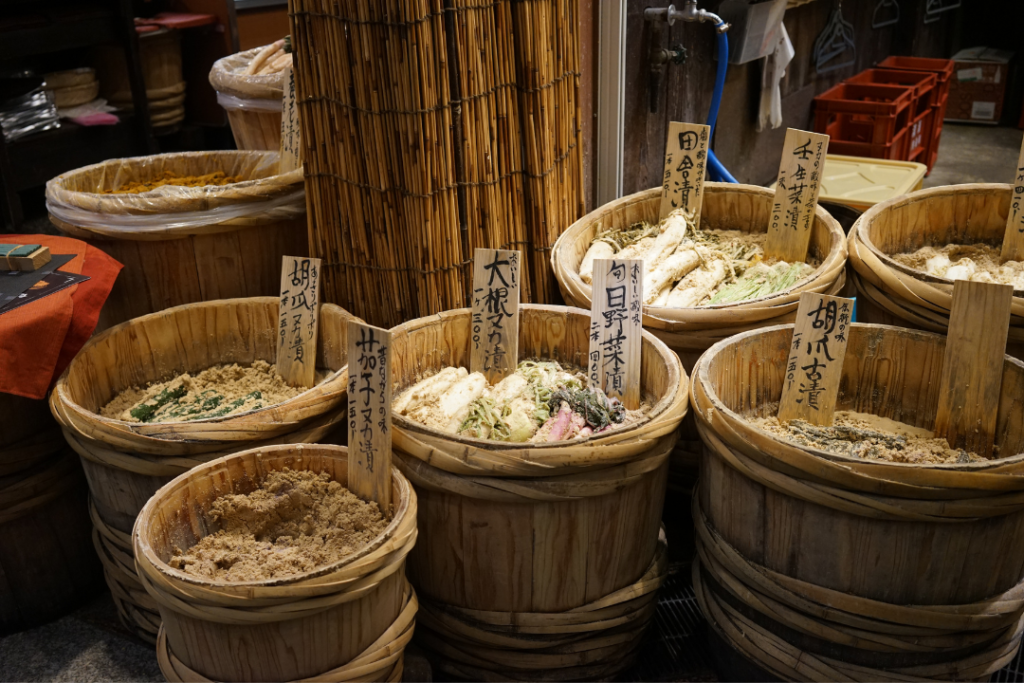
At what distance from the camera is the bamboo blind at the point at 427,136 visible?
2.51 metres

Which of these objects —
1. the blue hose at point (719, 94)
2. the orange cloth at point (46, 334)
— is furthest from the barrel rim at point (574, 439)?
the blue hose at point (719, 94)

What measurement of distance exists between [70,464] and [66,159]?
3.55m

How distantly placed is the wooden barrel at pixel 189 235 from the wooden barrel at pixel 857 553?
5.33 feet

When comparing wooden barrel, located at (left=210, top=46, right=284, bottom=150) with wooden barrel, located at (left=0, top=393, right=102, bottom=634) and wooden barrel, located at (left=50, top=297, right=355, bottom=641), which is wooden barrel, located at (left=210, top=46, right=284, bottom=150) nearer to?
wooden barrel, located at (left=50, top=297, right=355, bottom=641)

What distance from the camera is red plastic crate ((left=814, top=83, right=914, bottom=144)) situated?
5.05m

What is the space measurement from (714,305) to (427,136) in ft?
3.32

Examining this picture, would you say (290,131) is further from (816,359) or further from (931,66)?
(931,66)

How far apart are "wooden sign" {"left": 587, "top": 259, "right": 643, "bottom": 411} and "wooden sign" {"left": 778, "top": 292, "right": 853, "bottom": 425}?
1.43 ft

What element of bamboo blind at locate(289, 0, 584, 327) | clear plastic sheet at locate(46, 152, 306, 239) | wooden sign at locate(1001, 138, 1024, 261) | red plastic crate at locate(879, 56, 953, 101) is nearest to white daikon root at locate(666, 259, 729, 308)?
bamboo blind at locate(289, 0, 584, 327)

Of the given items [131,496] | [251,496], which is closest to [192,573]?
[251,496]

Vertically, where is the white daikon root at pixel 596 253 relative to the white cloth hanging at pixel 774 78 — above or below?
below

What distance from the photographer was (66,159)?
559 centimetres

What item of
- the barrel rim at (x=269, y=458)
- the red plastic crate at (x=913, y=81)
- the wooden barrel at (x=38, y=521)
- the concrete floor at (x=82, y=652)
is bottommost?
the concrete floor at (x=82, y=652)

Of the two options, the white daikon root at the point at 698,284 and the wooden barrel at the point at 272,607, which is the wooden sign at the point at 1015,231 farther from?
the wooden barrel at the point at 272,607
